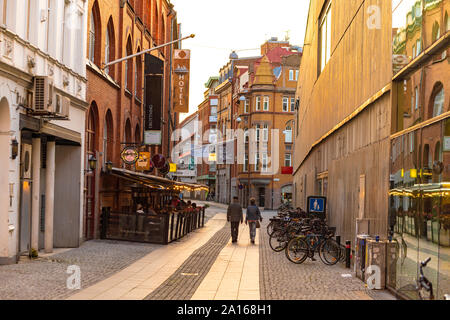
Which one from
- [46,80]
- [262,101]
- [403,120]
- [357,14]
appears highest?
[262,101]

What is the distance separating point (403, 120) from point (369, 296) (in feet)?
9.79

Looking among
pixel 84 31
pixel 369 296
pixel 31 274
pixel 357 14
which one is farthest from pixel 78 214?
pixel 369 296

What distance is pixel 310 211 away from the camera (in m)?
22.8

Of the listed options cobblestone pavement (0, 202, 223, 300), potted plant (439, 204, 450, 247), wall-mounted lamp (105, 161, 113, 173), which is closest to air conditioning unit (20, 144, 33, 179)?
cobblestone pavement (0, 202, 223, 300)

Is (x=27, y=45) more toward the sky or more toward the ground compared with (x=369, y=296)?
more toward the sky

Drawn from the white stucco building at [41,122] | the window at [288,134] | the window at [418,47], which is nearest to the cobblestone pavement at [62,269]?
the white stucco building at [41,122]

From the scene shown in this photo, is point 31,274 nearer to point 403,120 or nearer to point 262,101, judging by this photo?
point 403,120

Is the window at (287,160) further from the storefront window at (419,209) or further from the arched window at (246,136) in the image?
the storefront window at (419,209)

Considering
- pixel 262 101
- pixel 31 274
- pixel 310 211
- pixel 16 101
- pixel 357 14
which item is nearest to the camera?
pixel 31 274

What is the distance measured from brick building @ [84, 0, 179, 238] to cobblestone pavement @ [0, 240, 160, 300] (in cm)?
298

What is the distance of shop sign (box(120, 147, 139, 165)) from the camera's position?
25125 mm

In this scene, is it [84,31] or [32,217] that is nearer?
[32,217]

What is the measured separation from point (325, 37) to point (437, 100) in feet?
56.9

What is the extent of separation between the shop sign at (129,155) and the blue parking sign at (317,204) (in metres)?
6.54
